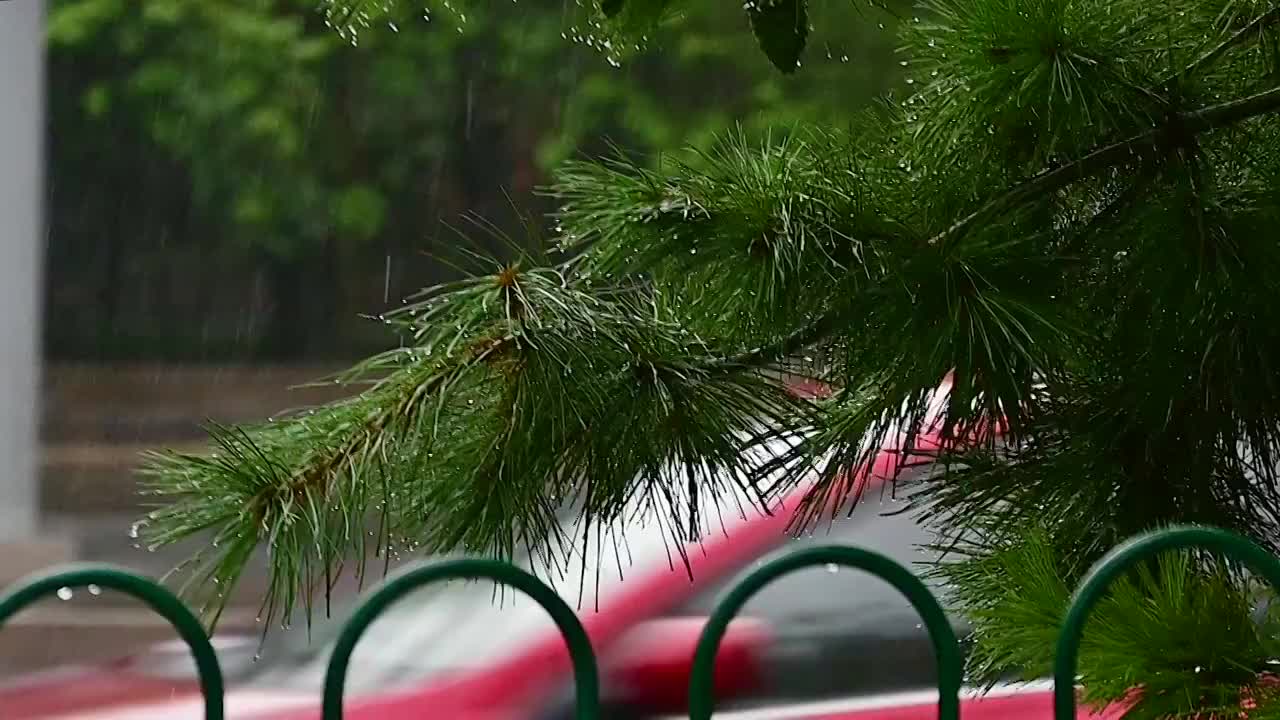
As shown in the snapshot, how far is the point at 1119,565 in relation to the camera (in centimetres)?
124

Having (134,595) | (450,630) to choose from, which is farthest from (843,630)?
(134,595)

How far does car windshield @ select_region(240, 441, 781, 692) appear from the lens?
8.82 feet

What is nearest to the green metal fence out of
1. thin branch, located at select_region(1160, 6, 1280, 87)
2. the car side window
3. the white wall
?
thin branch, located at select_region(1160, 6, 1280, 87)

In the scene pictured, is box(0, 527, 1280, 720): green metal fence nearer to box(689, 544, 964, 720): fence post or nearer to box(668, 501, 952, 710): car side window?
box(689, 544, 964, 720): fence post

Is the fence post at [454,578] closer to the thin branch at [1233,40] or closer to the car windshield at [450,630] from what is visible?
the thin branch at [1233,40]

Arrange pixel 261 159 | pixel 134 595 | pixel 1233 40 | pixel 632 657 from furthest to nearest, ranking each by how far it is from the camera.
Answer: pixel 261 159 < pixel 632 657 < pixel 1233 40 < pixel 134 595

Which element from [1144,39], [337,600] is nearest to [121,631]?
[337,600]

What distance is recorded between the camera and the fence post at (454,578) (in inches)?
47.0

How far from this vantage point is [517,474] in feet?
4.26

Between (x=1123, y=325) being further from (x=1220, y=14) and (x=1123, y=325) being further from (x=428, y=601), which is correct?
(x=428, y=601)

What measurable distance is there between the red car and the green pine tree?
4.03ft

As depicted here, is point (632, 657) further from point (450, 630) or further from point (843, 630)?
point (843, 630)

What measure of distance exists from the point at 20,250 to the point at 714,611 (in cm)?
505

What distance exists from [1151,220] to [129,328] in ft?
17.9
